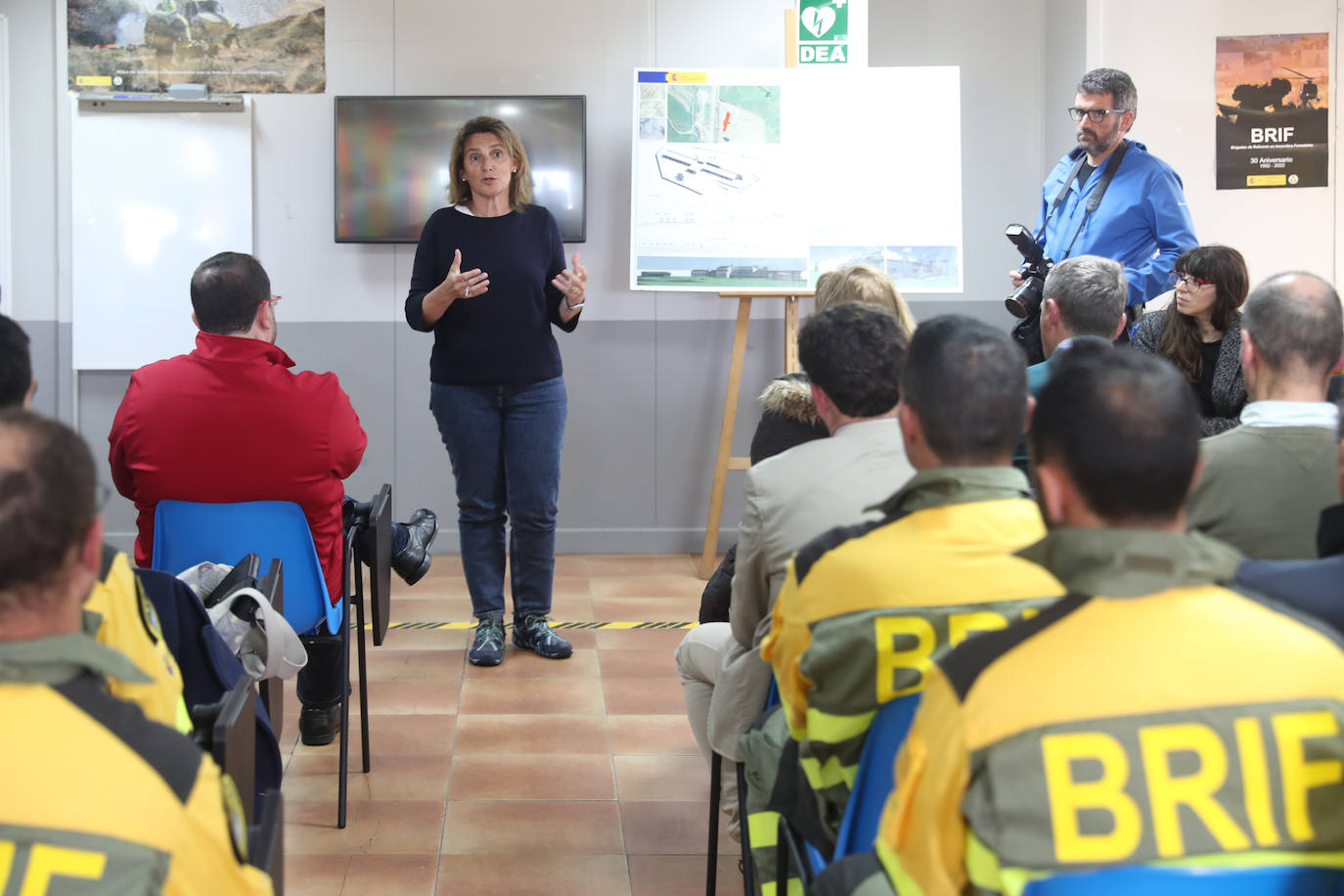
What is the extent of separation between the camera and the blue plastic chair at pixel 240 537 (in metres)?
2.33

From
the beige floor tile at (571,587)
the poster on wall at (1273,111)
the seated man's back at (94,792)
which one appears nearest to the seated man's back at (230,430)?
the seated man's back at (94,792)

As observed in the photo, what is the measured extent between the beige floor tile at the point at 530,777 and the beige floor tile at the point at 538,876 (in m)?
0.32

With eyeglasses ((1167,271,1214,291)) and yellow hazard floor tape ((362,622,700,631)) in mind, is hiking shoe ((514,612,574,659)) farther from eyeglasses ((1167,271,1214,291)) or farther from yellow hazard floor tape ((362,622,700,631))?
eyeglasses ((1167,271,1214,291))

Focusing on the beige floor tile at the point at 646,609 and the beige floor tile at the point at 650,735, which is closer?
the beige floor tile at the point at 650,735

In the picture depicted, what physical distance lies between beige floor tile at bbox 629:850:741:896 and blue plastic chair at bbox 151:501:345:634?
0.89 m

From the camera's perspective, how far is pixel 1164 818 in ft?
2.82

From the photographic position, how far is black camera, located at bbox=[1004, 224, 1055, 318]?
343cm

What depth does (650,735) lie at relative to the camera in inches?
120

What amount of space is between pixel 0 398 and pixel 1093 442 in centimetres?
158

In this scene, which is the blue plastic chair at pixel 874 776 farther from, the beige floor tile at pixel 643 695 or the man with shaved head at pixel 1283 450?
the beige floor tile at pixel 643 695

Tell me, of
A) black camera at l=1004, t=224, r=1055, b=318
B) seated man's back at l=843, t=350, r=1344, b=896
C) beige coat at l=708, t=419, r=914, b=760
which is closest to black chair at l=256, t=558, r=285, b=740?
beige coat at l=708, t=419, r=914, b=760

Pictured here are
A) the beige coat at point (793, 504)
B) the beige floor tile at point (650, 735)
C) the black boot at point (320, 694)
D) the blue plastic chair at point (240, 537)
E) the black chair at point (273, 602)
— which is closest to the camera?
the beige coat at point (793, 504)

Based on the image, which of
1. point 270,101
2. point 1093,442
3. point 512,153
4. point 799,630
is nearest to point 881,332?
point 799,630

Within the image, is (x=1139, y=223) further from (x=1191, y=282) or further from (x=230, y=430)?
(x=230, y=430)
